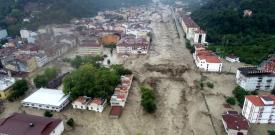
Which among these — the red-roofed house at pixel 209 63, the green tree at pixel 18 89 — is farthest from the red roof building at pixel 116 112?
the red-roofed house at pixel 209 63

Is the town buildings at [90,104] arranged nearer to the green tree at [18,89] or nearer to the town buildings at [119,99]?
the town buildings at [119,99]

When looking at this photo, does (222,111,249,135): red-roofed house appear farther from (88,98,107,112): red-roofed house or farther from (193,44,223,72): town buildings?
(193,44,223,72): town buildings

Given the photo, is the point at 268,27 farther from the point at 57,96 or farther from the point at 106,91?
the point at 57,96

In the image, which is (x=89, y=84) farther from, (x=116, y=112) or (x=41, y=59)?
(x=41, y=59)

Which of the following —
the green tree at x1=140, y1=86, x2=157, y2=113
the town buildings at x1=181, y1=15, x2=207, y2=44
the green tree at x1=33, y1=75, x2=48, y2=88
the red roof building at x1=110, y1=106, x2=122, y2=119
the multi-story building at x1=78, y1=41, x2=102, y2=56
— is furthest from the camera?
the town buildings at x1=181, y1=15, x2=207, y2=44

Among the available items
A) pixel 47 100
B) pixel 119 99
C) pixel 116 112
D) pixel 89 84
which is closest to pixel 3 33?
pixel 47 100

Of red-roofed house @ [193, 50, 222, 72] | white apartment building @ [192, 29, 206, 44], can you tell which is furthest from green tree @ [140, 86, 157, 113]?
white apartment building @ [192, 29, 206, 44]
